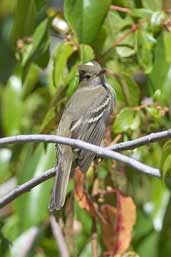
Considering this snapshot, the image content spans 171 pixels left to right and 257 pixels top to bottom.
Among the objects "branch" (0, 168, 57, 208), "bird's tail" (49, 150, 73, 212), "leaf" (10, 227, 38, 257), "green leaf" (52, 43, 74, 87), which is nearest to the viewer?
"branch" (0, 168, 57, 208)

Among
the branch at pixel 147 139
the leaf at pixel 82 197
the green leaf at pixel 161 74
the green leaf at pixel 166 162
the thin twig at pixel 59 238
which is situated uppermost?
the branch at pixel 147 139

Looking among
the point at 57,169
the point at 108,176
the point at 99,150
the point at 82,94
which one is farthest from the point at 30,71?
the point at 99,150

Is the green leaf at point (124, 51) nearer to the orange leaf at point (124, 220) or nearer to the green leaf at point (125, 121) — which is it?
the green leaf at point (125, 121)

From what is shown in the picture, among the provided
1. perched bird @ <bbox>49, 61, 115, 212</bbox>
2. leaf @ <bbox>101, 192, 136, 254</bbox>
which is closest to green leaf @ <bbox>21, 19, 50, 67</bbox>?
perched bird @ <bbox>49, 61, 115, 212</bbox>

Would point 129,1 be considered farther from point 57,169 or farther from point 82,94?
point 57,169

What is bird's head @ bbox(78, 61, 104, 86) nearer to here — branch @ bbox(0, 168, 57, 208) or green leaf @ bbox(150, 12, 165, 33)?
green leaf @ bbox(150, 12, 165, 33)

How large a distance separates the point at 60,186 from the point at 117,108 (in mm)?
605

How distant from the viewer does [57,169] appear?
3.65 meters

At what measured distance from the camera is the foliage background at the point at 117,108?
3.87 meters

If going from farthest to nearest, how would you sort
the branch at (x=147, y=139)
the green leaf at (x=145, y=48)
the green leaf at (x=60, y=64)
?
the green leaf at (x=60, y=64), the green leaf at (x=145, y=48), the branch at (x=147, y=139)

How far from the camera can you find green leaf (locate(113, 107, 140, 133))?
3877 mm

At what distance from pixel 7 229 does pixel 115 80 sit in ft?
2.69

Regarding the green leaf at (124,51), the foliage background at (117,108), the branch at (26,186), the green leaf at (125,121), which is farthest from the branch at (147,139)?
the green leaf at (124,51)

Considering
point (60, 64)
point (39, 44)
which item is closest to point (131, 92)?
point (60, 64)
